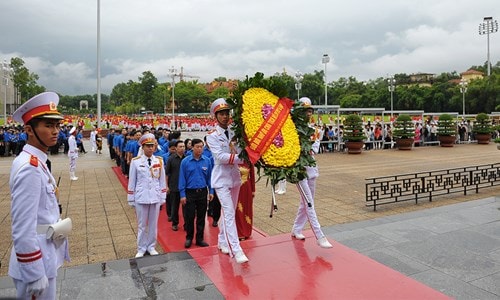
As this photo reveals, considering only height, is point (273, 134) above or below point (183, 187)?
above

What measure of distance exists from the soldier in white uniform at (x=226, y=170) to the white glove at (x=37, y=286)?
228 cm

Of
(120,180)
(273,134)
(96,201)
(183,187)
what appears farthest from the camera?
(120,180)

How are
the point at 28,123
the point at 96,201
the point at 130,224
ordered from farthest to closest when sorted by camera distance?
the point at 96,201 < the point at 130,224 < the point at 28,123

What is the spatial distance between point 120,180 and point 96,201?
9.68 ft

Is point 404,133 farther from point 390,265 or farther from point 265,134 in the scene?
point 265,134

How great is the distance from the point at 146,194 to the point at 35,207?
8.26 feet

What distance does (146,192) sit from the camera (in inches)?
189

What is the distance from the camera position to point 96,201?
29.3 ft

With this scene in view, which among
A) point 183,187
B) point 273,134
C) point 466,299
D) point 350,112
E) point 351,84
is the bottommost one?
point 466,299

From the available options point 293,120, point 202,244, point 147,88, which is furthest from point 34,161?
point 147,88

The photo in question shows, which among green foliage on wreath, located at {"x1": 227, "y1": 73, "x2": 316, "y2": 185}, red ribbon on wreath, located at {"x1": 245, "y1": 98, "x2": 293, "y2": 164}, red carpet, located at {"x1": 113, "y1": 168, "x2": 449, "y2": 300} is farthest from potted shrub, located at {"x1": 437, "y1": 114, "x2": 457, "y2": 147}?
red ribbon on wreath, located at {"x1": 245, "y1": 98, "x2": 293, "y2": 164}

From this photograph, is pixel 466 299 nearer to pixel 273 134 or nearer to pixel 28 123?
pixel 273 134

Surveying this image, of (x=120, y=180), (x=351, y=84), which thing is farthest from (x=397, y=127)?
(x=351, y=84)

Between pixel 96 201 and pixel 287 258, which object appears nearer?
pixel 287 258
